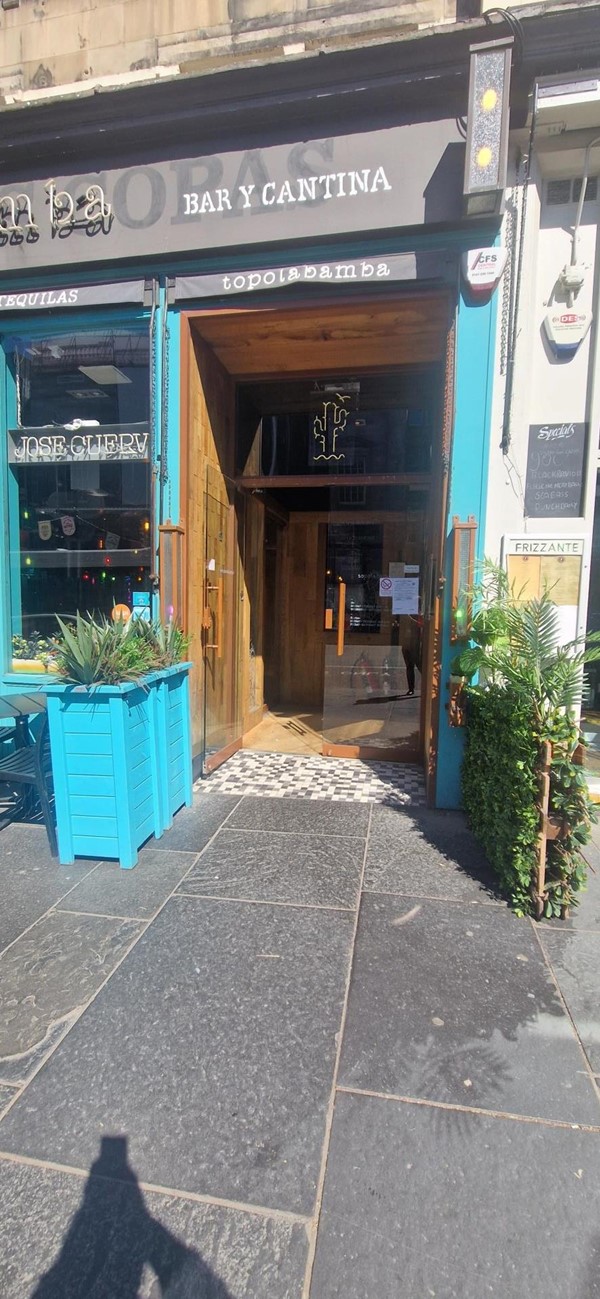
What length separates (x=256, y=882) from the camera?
3352 mm

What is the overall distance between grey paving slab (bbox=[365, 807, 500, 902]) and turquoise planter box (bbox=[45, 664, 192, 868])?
1.42 metres

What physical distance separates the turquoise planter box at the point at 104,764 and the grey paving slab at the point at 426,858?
1417 millimetres

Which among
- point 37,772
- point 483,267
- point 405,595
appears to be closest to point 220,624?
point 405,595

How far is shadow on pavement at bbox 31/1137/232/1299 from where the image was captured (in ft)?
4.67

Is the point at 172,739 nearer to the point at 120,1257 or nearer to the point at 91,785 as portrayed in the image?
the point at 91,785

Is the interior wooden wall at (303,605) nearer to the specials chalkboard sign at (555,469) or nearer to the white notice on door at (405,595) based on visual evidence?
the white notice on door at (405,595)

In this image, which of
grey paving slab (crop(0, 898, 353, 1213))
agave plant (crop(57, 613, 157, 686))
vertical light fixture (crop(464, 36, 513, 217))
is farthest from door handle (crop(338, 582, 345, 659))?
grey paving slab (crop(0, 898, 353, 1213))

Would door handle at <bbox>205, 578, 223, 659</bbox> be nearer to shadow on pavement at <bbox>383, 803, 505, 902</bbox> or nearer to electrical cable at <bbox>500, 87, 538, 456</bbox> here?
shadow on pavement at <bbox>383, 803, 505, 902</bbox>

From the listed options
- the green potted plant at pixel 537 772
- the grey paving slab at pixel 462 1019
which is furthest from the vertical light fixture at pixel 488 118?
the grey paving slab at pixel 462 1019

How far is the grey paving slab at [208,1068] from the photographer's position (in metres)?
1.75

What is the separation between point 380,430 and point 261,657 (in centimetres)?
297

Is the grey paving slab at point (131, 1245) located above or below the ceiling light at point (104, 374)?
below

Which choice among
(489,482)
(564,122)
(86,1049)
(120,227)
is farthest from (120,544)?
(564,122)

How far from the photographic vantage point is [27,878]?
11.2ft
